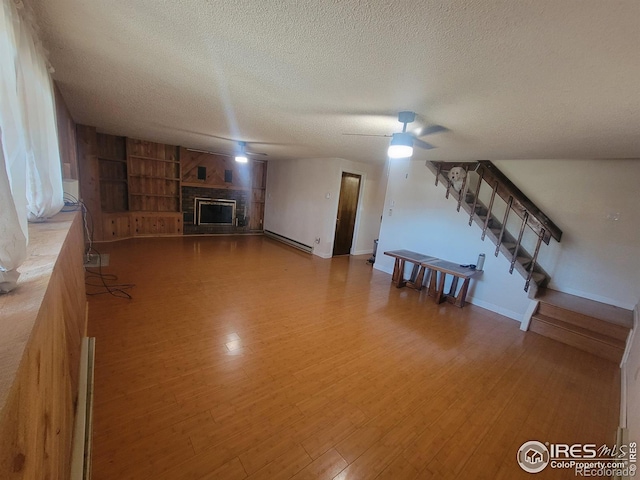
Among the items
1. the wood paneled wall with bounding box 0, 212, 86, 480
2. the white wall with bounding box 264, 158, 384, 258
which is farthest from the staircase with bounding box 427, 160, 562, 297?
the wood paneled wall with bounding box 0, 212, 86, 480

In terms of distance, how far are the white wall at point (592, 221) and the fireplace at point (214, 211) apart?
681 cm

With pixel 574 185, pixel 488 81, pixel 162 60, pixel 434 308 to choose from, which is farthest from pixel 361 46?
pixel 574 185

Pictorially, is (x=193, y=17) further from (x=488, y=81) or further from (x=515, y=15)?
(x=488, y=81)

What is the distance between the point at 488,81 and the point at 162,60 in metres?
2.12

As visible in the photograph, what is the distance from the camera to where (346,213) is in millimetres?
6410

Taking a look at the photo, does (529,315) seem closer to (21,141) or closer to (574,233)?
(574,233)

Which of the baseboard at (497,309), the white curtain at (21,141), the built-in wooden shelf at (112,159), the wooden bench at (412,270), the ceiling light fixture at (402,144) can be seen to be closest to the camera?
the white curtain at (21,141)

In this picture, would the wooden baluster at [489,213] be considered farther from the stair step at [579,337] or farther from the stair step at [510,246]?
the stair step at [579,337]

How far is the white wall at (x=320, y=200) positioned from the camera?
600cm

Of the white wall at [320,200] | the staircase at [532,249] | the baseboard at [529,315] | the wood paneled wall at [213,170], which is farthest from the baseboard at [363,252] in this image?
the wood paneled wall at [213,170]

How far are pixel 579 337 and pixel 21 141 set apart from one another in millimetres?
5211

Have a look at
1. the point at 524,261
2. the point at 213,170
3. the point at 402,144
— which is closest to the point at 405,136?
the point at 402,144

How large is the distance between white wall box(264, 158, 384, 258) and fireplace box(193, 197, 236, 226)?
→ 1356mm

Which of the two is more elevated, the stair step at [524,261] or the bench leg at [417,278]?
the stair step at [524,261]
